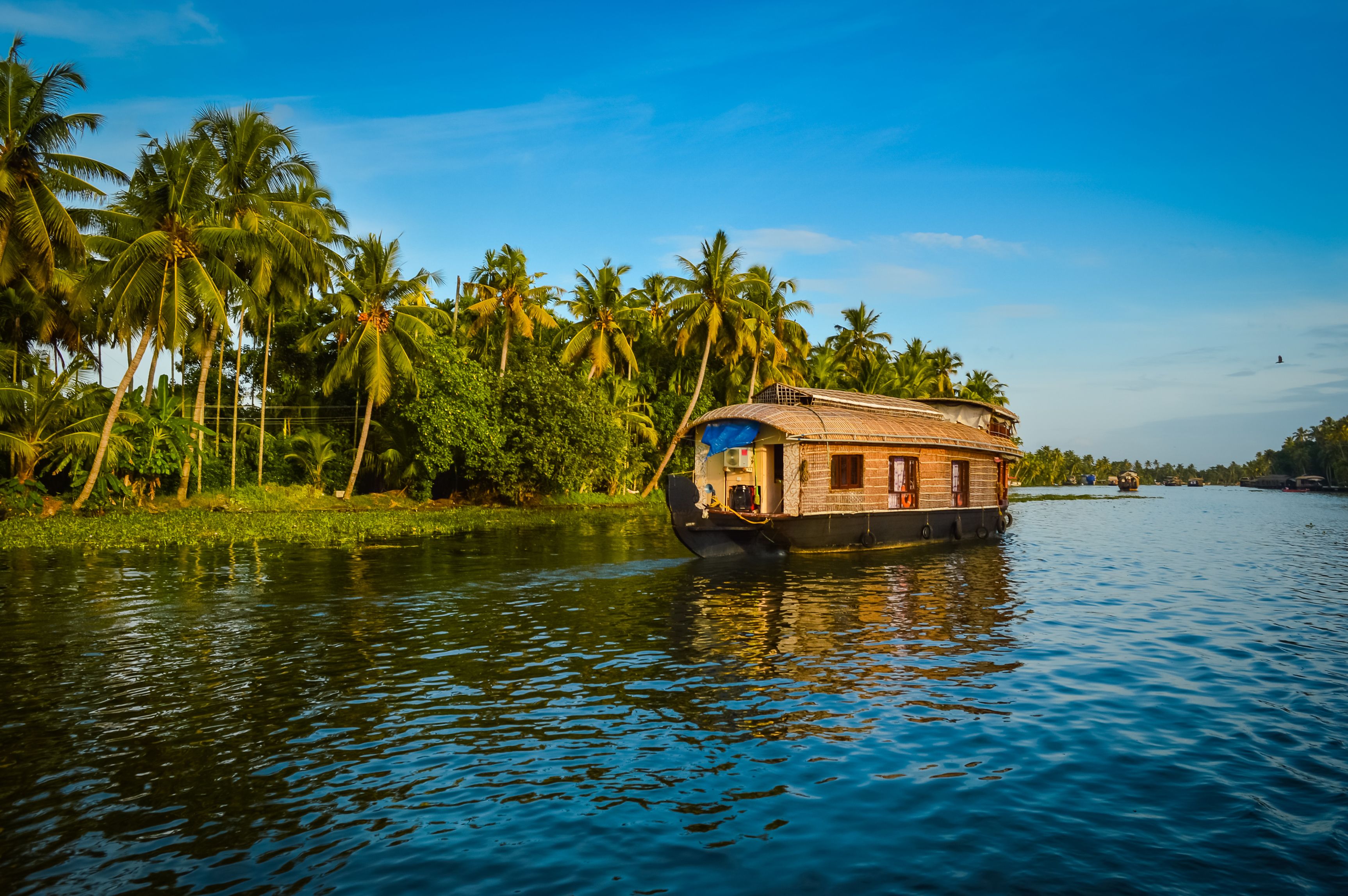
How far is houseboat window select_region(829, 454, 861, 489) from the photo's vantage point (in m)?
23.2

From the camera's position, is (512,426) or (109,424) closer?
(109,424)

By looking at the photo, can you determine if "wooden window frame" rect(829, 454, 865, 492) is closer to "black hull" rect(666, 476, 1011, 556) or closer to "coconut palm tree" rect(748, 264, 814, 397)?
"black hull" rect(666, 476, 1011, 556)

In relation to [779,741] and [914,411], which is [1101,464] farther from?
[779,741]

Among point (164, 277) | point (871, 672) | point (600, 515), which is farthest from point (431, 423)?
point (871, 672)

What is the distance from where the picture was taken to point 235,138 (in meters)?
30.9

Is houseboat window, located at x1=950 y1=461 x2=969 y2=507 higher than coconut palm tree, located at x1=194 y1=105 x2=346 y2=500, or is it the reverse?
coconut palm tree, located at x1=194 y1=105 x2=346 y2=500

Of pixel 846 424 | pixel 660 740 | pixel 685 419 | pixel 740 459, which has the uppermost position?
pixel 685 419

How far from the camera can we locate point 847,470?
23.5 meters

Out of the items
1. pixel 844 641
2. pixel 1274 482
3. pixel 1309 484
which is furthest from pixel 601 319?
pixel 1274 482

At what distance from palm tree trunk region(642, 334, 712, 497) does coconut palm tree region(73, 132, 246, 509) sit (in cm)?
2082

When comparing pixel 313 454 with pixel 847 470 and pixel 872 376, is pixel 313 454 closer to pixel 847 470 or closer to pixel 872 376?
pixel 847 470

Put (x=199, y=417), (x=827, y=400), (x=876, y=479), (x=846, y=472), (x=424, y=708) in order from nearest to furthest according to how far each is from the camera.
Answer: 1. (x=424, y=708)
2. (x=846, y=472)
3. (x=876, y=479)
4. (x=827, y=400)
5. (x=199, y=417)

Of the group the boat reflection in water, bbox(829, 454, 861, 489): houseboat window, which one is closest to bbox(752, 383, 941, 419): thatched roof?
bbox(829, 454, 861, 489): houseboat window

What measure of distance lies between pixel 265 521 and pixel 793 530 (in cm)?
1831
